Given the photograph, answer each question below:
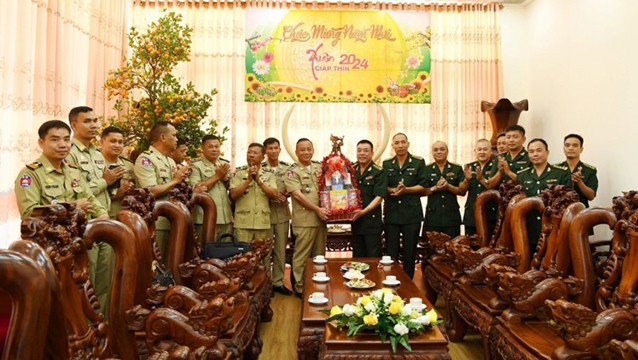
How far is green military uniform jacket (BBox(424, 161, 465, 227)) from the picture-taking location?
4562 mm

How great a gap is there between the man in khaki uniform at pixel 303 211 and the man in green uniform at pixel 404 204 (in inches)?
26.0

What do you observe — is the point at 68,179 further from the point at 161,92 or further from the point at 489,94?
the point at 489,94

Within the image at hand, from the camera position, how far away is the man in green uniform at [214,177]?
4066 mm

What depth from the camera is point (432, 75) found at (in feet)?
20.1

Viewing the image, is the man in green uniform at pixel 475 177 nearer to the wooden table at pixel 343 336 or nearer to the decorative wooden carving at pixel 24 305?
the wooden table at pixel 343 336

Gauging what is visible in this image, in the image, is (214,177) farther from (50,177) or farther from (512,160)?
(512,160)

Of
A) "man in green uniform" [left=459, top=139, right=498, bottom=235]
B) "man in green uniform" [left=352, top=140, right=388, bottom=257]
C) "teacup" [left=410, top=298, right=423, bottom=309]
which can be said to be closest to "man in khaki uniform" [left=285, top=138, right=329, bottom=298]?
"man in green uniform" [left=352, top=140, right=388, bottom=257]

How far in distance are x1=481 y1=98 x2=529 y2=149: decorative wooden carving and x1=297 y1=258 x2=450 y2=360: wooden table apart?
2.85 m

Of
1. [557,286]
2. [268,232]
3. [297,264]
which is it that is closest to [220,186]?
[268,232]

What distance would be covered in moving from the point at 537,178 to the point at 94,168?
3250 millimetres

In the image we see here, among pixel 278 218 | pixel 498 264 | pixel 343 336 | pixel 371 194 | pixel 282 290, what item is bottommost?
pixel 282 290

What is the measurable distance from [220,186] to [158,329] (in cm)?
245

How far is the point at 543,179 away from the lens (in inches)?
152

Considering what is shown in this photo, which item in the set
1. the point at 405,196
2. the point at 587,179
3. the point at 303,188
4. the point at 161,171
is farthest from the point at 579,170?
the point at 161,171
